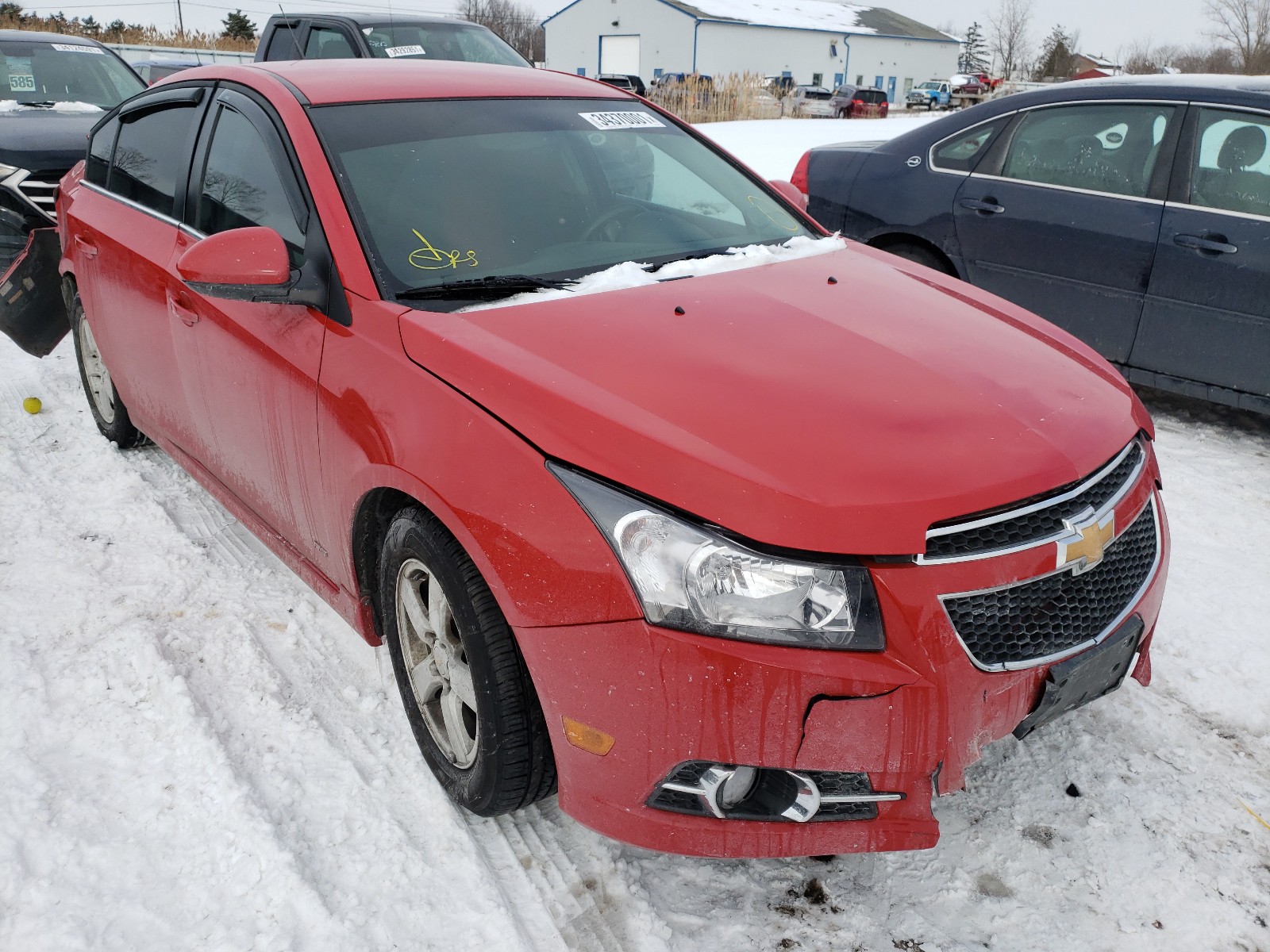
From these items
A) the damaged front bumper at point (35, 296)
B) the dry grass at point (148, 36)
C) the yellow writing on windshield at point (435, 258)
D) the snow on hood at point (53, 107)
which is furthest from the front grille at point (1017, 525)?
the dry grass at point (148, 36)

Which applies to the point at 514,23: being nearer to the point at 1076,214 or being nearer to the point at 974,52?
the point at 974,52

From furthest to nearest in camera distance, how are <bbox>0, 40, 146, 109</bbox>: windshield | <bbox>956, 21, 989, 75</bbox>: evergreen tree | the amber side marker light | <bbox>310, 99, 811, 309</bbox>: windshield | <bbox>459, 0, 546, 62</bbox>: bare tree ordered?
<bbox>956, 21, 989, 75</bbox>: evergreen tree
<bbox>459, 0, 546, 62</bbox>: bare tree
<bbox>0, 40, 146, 109</bbox>: windshield
<bbox>310, 99, 811, 309</bbox>: windshield
the amber side marker light

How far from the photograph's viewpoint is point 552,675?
6.24ft

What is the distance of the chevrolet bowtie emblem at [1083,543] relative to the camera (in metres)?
1.90

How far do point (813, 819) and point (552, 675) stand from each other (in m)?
0.57

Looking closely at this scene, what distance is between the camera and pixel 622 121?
331 centimetres

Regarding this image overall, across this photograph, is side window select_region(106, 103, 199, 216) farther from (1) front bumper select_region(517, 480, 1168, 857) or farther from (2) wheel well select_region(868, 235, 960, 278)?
(2) wheel well select_region(868, 235, 960, 278)

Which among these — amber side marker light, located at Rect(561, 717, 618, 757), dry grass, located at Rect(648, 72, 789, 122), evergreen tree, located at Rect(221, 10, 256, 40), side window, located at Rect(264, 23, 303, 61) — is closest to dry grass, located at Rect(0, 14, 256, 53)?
evergreen tree, located at Rect(221, 10, 256, 40)

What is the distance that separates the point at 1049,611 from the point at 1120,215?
3.36 m

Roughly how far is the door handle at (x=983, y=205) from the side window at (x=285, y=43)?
6509 millimetres

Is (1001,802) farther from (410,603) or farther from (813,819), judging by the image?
(410,603)

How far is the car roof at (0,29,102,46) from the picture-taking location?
27.3ft

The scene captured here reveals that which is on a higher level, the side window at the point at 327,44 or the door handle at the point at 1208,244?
the side window at the point at 327,44

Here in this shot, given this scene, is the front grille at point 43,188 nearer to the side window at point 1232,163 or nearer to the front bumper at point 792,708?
the front bumper at point 792,708
